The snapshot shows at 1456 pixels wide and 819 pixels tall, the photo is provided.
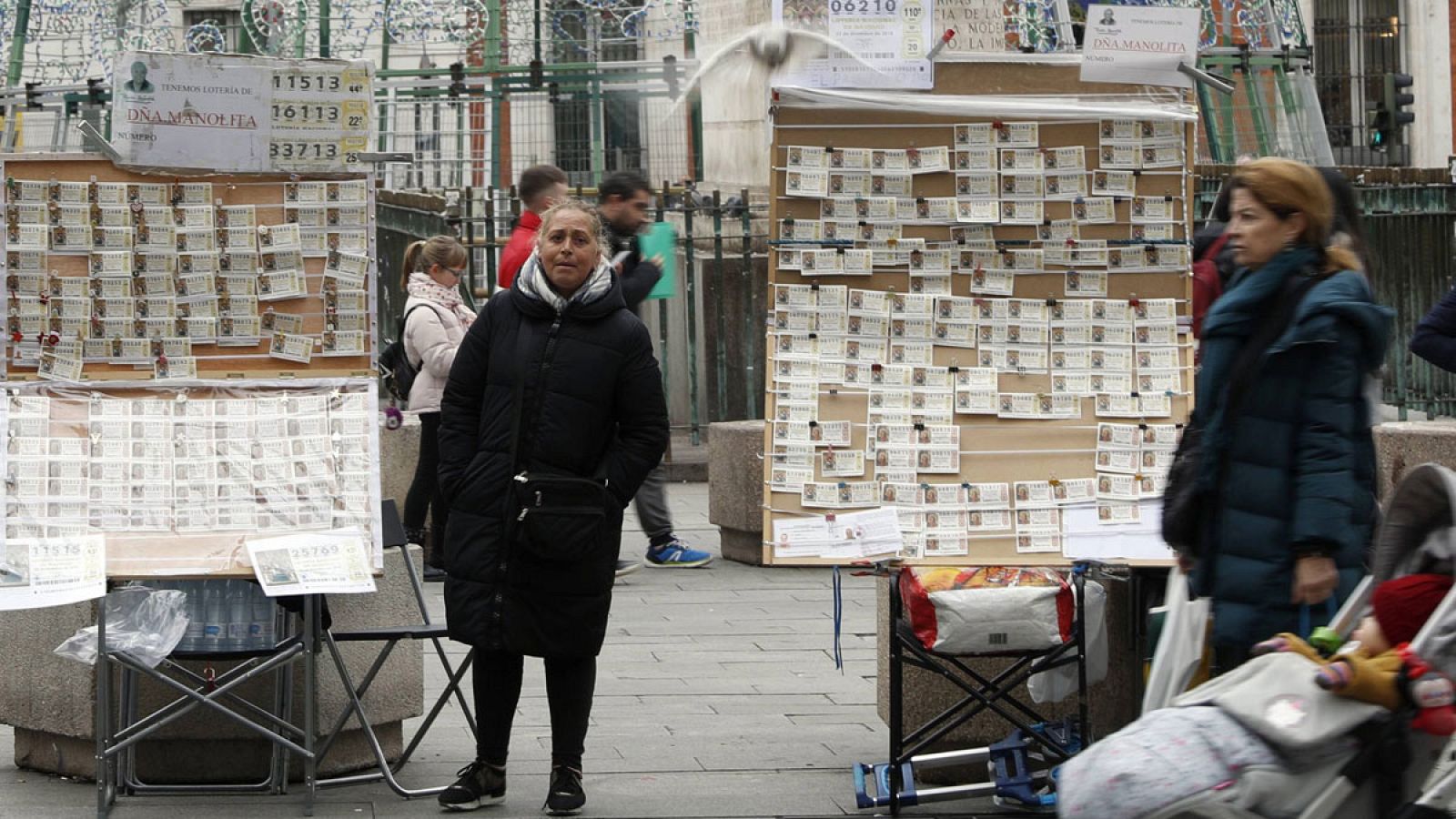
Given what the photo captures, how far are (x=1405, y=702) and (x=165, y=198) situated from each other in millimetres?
4118

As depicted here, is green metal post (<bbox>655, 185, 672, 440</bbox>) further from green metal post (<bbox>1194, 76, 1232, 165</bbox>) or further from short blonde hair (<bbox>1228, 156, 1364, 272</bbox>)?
short blonde hair (<bbox>1228, 156, 1364, 272</bbox>)

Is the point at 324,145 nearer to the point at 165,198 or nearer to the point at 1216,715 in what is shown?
the point at 165,198

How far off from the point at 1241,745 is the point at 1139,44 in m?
2.96

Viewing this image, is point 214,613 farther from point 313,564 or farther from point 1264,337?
point 1264,337

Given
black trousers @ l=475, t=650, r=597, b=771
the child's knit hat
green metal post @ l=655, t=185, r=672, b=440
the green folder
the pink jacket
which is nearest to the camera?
the child's knit hat

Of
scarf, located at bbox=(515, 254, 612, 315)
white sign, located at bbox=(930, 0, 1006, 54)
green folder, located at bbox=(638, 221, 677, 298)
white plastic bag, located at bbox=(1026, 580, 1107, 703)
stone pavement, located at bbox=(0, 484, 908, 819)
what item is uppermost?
white sign, located at bbox=(930, 0, 1006, 54)

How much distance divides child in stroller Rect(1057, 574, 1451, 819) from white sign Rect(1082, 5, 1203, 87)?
2.75 metres

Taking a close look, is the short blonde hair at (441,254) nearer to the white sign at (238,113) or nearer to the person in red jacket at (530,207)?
the person in red jacket at (530,207)

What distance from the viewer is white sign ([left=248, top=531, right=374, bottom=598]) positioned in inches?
229

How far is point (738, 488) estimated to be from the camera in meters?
10.7

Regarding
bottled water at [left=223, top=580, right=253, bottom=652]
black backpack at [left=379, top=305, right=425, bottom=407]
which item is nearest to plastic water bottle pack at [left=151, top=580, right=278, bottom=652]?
bottled water at [left=223, top=580, right=253, bottom=652]

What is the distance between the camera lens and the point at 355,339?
658 cm

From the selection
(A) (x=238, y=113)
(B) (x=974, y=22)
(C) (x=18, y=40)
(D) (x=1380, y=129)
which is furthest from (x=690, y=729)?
(D) (x=1380, y=129)

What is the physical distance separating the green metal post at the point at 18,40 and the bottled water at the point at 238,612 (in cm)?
1093
